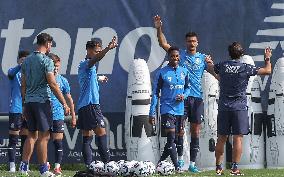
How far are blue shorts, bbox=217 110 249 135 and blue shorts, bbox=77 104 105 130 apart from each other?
1538 millimetres

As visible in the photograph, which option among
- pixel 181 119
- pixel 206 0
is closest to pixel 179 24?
pixel 206 0

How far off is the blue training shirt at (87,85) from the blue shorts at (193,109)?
1466 mm

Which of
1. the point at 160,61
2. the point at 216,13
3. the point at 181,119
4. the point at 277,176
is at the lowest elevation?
the point at 277,176

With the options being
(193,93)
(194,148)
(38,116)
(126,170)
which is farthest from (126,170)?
(193,93)

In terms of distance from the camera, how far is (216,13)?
12.2 m

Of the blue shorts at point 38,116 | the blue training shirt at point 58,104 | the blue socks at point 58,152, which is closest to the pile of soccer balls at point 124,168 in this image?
the blue shorts at point 38,116

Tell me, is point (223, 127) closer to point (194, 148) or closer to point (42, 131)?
point (194, 148)

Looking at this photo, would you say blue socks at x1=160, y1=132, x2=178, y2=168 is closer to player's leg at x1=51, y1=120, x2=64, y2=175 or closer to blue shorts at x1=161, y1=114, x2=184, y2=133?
blue shorts at x1=161, y1=114, x2=184, y2=133

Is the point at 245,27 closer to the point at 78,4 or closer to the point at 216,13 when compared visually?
the point at 216,13

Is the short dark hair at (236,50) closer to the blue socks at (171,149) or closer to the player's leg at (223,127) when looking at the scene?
the player's leg at (223,127)

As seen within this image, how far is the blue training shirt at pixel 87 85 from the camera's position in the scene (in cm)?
969

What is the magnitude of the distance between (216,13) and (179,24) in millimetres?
630

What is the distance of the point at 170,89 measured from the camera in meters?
10.1

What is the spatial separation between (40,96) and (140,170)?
143cm
